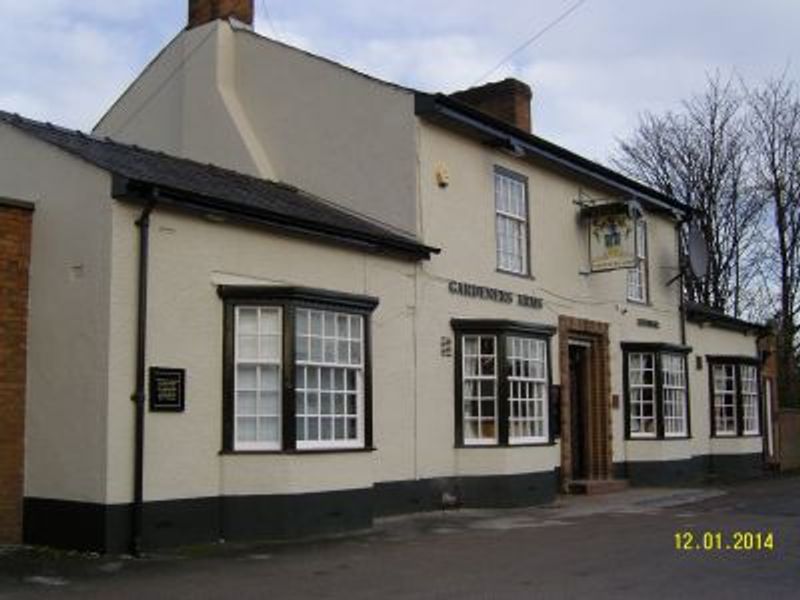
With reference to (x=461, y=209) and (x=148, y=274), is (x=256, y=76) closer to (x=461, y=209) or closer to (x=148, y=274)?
(x=461, y=209)

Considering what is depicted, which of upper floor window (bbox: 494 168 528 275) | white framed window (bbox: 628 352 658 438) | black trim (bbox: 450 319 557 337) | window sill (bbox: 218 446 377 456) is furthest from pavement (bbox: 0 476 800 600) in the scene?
white framed window (bbox: 628 352 658 438)

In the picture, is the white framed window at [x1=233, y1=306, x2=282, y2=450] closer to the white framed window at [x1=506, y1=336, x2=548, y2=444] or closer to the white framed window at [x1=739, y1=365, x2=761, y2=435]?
the white framed window at [x1=506, y1=336, x2=548, y2=444]

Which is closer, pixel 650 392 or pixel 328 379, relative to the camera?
pixel 328 379

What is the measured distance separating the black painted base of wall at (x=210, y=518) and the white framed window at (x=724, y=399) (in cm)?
1235

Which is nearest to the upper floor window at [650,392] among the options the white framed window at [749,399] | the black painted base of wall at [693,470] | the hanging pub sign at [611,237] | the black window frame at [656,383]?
the black window frame at [656,383]

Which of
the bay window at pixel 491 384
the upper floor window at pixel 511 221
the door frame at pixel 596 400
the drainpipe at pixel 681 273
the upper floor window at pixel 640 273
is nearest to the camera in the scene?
the bay window at pixel 491 384

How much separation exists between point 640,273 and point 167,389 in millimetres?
13960

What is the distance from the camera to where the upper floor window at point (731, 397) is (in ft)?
→ 84.1

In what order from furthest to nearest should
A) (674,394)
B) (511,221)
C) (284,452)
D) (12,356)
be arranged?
(674,394)
(511,221)
(284,452)
(12,356)

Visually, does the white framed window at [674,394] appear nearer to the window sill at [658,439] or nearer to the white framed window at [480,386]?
the window sill at [658,439]

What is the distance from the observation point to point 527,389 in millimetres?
18031

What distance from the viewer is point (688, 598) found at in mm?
9117

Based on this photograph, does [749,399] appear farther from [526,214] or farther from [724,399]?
[526,214]

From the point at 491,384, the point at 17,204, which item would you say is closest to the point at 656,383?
the point at 491,384
